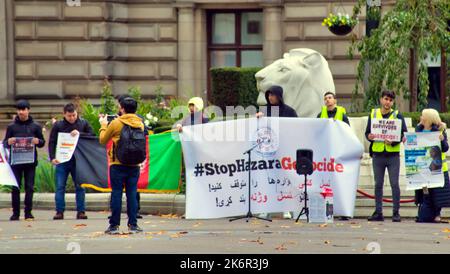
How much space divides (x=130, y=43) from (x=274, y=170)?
1577cm

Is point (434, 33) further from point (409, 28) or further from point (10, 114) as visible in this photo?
point (10, 114)

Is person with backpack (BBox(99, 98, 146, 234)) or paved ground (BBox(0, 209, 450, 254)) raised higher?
person with backpack (BBox(99, 98, 146, 234))

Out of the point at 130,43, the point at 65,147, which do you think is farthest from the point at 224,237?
the point at 130,43

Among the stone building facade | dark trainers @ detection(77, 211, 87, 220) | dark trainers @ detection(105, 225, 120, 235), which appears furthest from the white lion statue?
the stone building facade

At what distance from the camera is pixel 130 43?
37.9 m

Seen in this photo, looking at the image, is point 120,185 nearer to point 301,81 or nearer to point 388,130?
point 388,130

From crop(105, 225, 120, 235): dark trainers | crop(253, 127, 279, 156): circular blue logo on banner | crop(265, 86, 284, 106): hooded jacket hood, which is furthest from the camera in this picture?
crop(265, 86, 284, 106): hooded jacket hood

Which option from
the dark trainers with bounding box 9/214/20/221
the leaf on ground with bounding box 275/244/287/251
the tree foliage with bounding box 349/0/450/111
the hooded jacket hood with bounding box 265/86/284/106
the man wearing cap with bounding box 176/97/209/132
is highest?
Result: the tree foliage with bounding box 349/0/450/111

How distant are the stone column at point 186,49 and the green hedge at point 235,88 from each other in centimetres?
721

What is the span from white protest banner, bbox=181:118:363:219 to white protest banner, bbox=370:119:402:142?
42cm

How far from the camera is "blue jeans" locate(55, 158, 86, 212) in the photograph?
23.3 m

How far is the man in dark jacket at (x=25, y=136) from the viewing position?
23.5 m

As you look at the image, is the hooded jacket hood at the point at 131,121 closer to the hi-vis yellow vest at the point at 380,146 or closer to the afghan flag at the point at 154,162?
the afghan flag at the point at 154,162

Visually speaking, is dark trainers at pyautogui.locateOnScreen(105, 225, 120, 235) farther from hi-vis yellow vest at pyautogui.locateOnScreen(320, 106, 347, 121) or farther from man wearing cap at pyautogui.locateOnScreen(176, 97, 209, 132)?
hi-vis yellow vest at pyautogui.locateOnScreen(320, 106, 347, 121)
